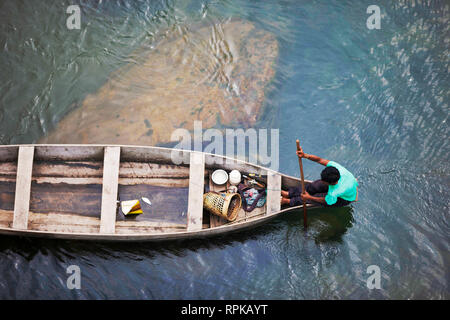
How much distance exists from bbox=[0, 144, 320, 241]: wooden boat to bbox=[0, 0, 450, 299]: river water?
609 millimetres

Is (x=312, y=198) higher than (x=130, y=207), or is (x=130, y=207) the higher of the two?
(x=312, y=198)

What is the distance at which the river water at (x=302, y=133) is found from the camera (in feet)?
19.9

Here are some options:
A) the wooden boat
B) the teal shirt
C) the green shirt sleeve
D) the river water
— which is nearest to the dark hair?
the teal shirt

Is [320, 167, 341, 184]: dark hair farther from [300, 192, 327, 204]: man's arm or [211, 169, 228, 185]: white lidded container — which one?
[211, 169, 228, 185]: white lidded container

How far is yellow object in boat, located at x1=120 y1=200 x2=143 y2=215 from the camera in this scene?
567 cm

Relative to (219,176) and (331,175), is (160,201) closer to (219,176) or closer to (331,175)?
(219,176)

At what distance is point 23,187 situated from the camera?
5543mm

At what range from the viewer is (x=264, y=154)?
683cm

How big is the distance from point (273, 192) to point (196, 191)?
123 centimetres

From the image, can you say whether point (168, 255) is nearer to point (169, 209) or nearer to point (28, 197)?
point (169, 209)

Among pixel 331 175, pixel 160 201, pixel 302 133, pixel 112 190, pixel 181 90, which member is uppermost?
pixel 181 90

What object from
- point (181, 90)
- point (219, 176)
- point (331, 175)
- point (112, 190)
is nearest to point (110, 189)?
point (112, 190)

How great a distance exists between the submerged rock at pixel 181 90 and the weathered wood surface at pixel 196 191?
128cm
